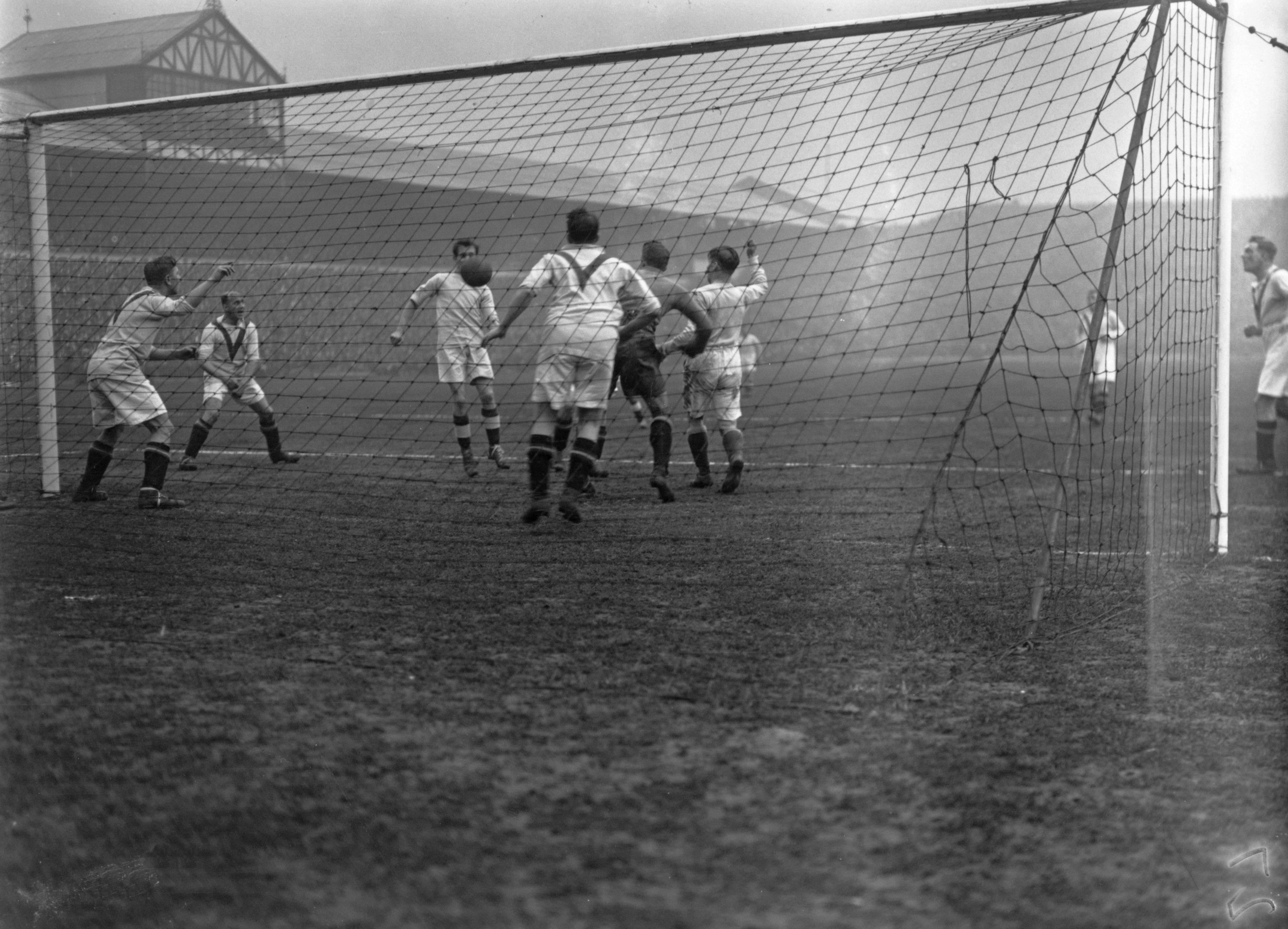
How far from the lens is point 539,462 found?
695 cm

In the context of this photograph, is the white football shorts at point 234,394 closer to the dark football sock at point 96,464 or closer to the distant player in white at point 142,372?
the dark football sock at point 96,464

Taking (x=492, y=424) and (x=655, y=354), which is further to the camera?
(x=492, y=424)

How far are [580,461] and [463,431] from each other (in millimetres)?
2576

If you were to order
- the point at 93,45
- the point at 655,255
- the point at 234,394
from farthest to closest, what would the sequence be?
the point at 93,45 → the point at 234,394 → the point at 655,255

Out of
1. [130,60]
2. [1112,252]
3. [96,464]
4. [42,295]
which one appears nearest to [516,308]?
[96,464]

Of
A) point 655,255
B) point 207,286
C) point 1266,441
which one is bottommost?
point 1266,441

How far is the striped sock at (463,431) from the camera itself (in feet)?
30.6

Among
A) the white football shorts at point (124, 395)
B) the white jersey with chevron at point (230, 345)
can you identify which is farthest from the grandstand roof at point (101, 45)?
the white football shorts at point (124, 395)

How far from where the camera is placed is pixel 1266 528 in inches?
278

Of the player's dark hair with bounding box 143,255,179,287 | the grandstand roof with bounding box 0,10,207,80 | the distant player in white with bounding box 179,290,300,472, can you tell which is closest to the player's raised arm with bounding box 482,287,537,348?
the player's dark hair with bounding box 143,255,179,287

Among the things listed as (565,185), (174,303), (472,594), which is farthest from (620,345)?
(565,185)

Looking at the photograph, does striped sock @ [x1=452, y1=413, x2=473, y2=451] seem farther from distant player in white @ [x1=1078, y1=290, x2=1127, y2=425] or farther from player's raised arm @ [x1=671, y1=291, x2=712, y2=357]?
distant player in white @ [x1=1078, y1=290, x2=1127, y2=425]

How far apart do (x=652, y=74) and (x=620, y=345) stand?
5.66 ft

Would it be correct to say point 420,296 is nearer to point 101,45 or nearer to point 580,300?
point 580,300
